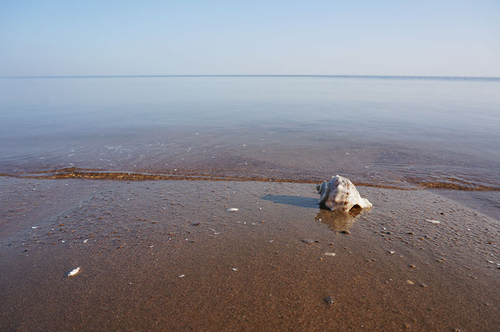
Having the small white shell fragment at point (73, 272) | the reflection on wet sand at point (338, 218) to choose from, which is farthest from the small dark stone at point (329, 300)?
the small white shell fragment at point (73, 272)

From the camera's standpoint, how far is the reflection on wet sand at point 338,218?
4816mm

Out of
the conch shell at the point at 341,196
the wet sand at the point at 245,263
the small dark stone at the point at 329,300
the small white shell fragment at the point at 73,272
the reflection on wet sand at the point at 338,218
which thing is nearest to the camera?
the wet sand at the point at 245,263

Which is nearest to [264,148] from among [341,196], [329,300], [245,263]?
[341,196]

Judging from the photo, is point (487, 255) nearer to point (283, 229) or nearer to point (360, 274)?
point (360, 274)

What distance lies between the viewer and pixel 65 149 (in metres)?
10.3

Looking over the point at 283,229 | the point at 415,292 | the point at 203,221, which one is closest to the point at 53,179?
the point at 203,221

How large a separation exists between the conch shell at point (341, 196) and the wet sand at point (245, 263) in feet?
0.76

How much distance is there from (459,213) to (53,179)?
31.0ft

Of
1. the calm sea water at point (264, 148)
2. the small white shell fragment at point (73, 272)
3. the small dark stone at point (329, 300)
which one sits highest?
the small dark stone at point (329, 300)

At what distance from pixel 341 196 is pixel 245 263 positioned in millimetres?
2460

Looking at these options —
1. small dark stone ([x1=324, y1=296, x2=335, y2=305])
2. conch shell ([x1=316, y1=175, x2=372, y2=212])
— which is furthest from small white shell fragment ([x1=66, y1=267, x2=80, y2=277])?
conch shell ([x1=316, y1=175, x2=372, y2=212])

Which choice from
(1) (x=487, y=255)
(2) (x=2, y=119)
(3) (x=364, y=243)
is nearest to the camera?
(1) (x=487, y=255)

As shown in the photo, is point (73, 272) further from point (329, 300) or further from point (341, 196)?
point (341, 196)

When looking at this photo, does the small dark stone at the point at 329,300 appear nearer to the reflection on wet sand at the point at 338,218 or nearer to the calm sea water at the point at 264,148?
the reflection on wet sand at the point at 338,218
